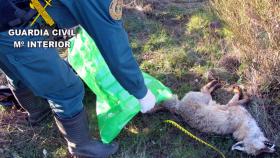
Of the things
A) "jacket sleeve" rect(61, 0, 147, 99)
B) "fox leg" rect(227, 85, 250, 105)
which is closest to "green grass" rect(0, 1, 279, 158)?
"fox leg" rect(227, 85, 250, 105)

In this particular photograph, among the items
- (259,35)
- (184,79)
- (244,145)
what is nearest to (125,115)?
(184,79)

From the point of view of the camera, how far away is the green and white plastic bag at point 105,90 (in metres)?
2.97

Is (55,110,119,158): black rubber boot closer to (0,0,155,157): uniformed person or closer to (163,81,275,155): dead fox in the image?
(0,0,155,157): uniformed person

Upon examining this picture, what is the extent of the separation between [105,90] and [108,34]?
0.94 m

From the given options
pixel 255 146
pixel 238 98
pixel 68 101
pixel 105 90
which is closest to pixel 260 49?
pixel 238 98

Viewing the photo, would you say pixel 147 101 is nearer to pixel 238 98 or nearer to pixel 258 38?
pixel 238 98

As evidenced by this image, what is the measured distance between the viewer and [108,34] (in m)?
2.23

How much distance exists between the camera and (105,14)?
219 centimetres

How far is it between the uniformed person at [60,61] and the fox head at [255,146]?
62 centimetres

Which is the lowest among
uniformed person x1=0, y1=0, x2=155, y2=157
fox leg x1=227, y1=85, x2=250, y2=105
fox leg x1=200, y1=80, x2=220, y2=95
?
fox leg x1=200, y1=80, x2=220, y2=95

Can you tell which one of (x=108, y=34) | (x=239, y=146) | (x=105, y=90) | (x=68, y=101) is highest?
(x=108, y=34)

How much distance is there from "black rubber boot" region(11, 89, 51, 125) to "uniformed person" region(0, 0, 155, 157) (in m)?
0.31

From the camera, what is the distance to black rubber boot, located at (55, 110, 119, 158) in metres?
2.71

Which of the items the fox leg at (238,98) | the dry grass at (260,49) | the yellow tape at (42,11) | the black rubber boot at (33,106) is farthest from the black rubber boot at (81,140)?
the dry grass at (260,49)
